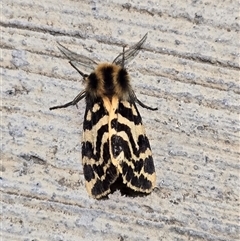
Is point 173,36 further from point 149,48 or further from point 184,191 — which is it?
point 184,191

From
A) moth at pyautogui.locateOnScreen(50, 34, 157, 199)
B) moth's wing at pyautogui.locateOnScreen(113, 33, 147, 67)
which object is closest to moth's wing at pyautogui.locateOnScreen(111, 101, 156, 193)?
moth at pyautogui.locateOnScreen(50, 34, 157, 199)

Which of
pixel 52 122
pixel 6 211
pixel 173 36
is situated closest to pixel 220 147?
pixel 173 36

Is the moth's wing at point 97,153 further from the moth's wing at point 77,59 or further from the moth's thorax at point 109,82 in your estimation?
the moth's wing at point 77,59

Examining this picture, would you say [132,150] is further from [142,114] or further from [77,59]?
[77,59]

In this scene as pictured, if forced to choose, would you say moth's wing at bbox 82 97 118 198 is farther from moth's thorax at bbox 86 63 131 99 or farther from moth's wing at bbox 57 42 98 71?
moth's wing at bbox 57 42 98 71

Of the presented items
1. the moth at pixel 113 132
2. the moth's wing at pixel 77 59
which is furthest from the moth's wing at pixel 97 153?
the moth's wing at pixel 77 59

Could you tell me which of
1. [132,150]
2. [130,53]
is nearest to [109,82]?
[130,53]
